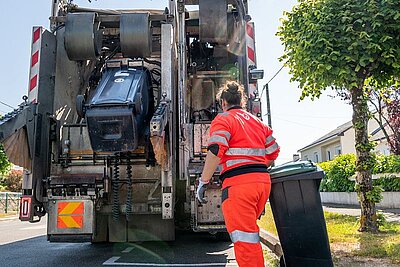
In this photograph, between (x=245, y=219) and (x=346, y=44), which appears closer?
(x=245, y=219)

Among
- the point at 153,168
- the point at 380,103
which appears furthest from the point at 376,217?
the point at 380,103

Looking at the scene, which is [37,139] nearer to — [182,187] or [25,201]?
[25,201]

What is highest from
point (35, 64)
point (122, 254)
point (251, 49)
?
point (251, 49)

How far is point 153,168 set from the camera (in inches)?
178

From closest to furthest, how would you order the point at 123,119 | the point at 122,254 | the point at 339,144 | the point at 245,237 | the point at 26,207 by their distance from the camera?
the point at 245,237
the point at 123,119
the point at 26,207
the point at 122,254
the point at 339,144

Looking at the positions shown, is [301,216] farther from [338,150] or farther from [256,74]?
[338,150]

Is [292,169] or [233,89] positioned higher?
[233,89]

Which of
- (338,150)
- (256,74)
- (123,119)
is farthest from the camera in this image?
(338,150)

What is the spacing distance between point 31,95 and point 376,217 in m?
5.17

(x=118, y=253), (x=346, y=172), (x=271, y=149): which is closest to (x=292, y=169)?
(x=271, y=149)

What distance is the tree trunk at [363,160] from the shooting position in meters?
6.05

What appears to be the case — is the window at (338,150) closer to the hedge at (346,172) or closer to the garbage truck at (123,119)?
the hedge at (346,172)

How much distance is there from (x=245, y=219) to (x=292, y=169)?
518mm

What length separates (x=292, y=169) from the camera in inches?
113
